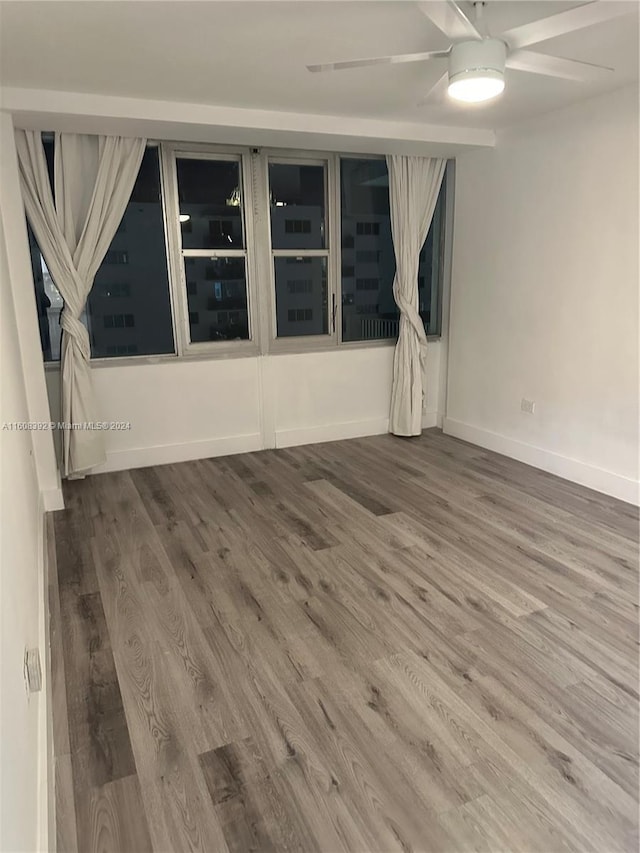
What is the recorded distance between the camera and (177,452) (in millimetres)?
4723

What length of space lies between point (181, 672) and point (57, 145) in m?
3.53

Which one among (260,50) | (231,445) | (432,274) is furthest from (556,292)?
(231,445)

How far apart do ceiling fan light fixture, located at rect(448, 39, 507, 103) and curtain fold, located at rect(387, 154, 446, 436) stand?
2.45 meters

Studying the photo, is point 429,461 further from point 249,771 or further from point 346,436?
point 249,771

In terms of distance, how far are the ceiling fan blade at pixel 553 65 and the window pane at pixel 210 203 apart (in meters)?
2.58

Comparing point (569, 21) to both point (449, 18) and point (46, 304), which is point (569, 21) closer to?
point (449, 18)

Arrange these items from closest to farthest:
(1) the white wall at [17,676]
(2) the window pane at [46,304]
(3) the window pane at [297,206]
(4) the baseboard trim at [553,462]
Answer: (1) the white wall at [17,676] < (4) the baseboard trim at [553,462] < (2) the window pane at [46,304] < (3) the window pane at [297,206]

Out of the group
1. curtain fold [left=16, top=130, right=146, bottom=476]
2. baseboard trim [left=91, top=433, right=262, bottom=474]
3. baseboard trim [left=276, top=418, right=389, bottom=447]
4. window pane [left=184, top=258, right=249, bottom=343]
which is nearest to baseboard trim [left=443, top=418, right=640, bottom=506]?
baseboard trim [left=276, top=418, right=389, bottom=447]

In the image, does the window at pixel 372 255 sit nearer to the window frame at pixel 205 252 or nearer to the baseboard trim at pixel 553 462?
the window frame at pixel 205 252

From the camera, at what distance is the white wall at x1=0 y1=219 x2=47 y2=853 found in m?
1.17

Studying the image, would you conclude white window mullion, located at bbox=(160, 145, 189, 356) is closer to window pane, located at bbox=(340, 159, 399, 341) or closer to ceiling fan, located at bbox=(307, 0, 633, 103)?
window pane, located at bbox=(340, 159, 399, 341)

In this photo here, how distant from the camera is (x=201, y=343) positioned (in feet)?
15.5

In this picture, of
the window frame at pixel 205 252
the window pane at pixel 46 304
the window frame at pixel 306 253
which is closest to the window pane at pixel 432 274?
the window frame at pixel 306 253

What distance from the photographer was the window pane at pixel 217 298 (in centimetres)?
461
